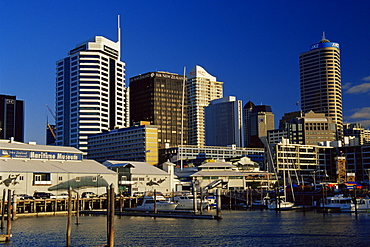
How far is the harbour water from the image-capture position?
69.9 metres

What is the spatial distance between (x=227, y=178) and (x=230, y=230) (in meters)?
106

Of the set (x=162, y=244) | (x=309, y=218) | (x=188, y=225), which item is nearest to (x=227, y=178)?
(x=309, y=218)

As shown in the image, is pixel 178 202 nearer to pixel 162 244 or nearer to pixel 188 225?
pixel 188 225

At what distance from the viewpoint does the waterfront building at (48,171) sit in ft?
410

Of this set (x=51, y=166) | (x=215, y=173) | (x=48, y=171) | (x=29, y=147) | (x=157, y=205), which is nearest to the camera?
(x=157, y=205)

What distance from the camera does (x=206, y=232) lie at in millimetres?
81250

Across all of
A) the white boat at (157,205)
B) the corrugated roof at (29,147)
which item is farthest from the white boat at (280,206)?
the corrugated roof at (29,147)

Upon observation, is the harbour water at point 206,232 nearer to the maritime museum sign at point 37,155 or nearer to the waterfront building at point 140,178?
the maritime museum sign at point 37,155

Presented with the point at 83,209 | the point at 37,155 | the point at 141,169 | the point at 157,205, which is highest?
the point at 37,155

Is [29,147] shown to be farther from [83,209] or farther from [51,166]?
[83,209]

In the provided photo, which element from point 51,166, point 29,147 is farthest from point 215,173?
point 29,147

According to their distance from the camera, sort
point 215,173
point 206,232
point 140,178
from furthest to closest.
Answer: point 215,173
point 140,178
point 206,232

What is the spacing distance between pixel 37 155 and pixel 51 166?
19.6 ft

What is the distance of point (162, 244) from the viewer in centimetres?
6869
